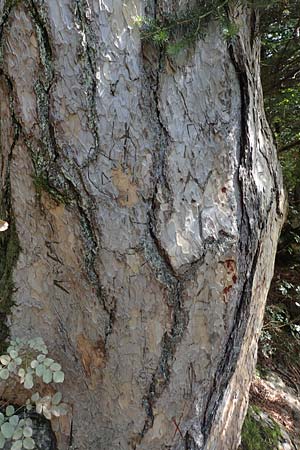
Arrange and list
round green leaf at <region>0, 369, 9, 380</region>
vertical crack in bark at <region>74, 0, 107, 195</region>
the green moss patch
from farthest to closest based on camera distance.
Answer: the green moss patch
round green leaf at <region>0, 369, 9, 380</region>
vertical crack in bark at <region>74, 0, 107, 195</region>

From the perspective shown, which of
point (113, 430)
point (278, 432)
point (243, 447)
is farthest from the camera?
point (278, 432)

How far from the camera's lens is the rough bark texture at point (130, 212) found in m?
1.14

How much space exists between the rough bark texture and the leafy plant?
7 centimetres

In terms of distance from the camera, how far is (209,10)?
3.71ft

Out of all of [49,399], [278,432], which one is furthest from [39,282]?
[278,432]

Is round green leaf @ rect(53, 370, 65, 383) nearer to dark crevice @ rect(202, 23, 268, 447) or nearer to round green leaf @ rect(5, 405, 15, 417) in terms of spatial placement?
round green leaf @ rect(5, 405, 15, 417)

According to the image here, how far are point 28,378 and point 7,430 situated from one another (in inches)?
7.1

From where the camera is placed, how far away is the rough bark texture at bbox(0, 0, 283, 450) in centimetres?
114

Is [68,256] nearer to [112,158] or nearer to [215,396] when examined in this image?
[112,158]

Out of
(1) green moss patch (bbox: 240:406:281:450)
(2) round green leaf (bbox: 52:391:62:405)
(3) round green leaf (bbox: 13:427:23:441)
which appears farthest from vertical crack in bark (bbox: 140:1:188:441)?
(1) green moss patch (bbox: 240:406:281:450)

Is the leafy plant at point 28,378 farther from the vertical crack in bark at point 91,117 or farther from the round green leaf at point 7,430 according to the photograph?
the vertical crack in bark at point 91,117

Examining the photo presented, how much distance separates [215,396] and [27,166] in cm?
99

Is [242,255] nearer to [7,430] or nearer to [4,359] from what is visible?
[4,359]

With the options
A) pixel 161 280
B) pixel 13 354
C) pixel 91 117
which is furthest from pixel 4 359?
pixel 91 117
